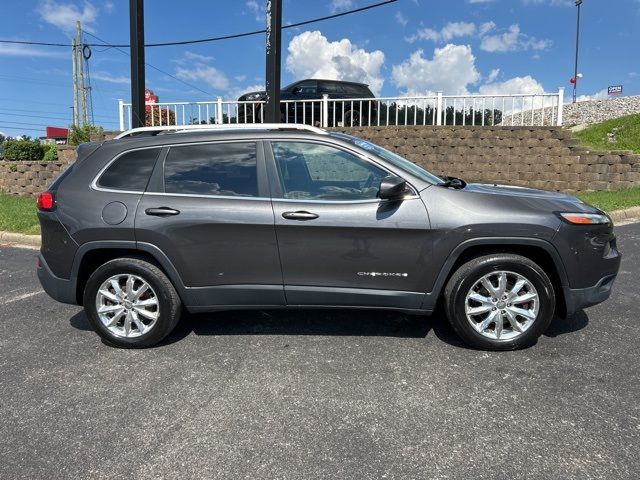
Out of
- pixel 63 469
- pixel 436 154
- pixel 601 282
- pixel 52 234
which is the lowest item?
pixel 63 469

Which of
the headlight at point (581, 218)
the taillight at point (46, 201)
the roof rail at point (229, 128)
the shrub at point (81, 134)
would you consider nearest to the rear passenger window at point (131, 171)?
the roof rail at point (229, 128)

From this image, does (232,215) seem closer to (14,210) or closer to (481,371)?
(481,371)

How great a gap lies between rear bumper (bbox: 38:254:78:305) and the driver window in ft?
6.38

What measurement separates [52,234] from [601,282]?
171 inches

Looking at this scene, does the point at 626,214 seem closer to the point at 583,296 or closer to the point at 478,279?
the point at 583,296

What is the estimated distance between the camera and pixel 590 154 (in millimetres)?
11180

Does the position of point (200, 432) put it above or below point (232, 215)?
below

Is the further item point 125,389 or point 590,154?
point 590,154

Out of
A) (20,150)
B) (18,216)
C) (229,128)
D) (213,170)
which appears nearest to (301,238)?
(213,170)

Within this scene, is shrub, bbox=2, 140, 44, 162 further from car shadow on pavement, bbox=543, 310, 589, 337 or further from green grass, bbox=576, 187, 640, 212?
car shadow on pavement, bbox=543, 310, 589, 337

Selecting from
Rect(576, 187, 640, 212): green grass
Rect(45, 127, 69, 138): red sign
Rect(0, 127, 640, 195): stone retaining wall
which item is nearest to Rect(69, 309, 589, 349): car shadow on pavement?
Rect(576, 187, 640, 212): green grass

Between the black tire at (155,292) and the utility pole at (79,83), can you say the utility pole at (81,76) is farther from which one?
the black tire at (155,292)

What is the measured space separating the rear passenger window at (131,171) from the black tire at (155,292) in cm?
60

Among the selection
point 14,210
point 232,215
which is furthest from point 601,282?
point 14,210
